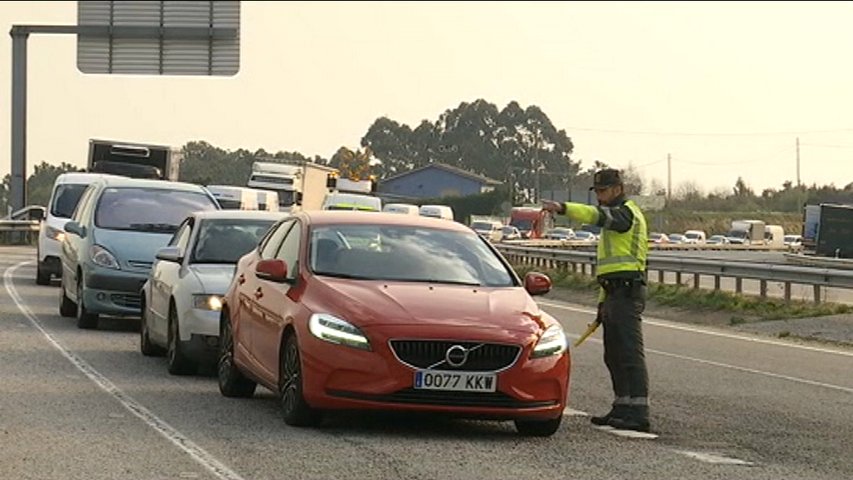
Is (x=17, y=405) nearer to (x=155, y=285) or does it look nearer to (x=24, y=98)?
(x=155, y=285)

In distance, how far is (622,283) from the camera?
12.7 metres

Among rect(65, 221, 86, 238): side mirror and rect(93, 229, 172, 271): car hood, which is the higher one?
rect(65, 221, 86, 238): side mirror

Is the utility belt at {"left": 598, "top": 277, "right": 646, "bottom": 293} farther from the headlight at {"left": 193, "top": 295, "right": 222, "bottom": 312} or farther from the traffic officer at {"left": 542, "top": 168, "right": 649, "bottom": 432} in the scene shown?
the headlight at {"left": 193, "top": 295, "right": 222, "bottom": 312}

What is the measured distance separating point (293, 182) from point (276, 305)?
1657 inches

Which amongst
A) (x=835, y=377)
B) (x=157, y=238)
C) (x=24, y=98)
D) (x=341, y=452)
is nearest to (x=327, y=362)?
(x=341, y=452)

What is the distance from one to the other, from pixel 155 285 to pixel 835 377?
6896 mm

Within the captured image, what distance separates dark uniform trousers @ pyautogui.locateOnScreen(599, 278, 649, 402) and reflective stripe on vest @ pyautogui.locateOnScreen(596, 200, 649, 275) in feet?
0.33

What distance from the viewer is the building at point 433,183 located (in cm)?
14775

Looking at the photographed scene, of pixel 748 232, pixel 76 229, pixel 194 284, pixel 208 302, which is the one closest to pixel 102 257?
pixel 76 229

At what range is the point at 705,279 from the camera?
45500 mm

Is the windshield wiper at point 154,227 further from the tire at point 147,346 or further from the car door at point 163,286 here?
the tire at point 147,346

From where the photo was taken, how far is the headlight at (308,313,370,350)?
36.9ft

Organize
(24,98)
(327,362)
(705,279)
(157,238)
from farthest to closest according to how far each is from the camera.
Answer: (24,98)
(705,279)
(157,238)
(327,362)

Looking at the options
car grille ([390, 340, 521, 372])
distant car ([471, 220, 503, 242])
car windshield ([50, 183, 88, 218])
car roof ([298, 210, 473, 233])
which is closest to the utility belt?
car roof ([298, 210, 473, 233])
